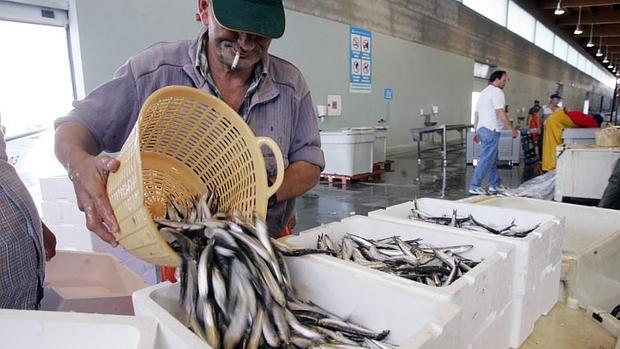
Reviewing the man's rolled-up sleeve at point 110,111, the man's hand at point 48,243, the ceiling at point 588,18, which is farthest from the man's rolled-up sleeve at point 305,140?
the ceiling at point 588,18

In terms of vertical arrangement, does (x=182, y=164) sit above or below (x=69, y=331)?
above

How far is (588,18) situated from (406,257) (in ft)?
77.3

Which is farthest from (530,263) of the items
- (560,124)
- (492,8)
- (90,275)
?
(492,8)

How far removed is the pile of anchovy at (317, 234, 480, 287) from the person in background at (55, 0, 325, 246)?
12.7 inches

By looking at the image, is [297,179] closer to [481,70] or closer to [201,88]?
Result: [201,88]

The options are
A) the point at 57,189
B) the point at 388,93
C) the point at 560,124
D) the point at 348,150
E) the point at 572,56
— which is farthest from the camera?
the point at 572,56

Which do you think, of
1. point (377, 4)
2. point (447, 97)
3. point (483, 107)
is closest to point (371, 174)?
point (483, 107)

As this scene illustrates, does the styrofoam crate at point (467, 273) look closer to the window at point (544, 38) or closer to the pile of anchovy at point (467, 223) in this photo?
the pile of anchovy at point (467, 223)

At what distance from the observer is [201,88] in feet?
4.43

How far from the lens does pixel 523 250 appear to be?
0.98m

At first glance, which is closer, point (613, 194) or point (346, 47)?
point (613, 194)

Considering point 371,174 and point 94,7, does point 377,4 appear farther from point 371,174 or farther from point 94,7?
point 94,7

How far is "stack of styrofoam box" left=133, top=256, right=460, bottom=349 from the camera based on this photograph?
64 cm

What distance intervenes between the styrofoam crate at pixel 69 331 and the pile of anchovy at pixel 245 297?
11cm
